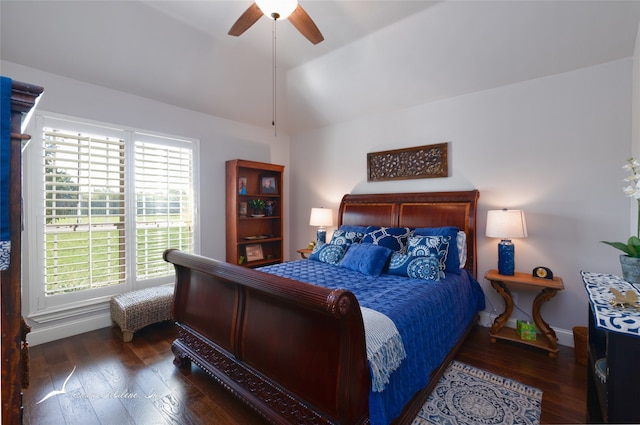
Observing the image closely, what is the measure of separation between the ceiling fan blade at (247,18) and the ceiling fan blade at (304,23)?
0.25 meters

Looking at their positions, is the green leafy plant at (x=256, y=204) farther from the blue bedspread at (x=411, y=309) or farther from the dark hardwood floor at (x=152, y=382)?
the dark hardwood floor at (x=152, y=382)

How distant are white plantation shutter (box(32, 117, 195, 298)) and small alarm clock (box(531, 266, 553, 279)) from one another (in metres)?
4.05

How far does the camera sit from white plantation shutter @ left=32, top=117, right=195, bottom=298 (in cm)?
283

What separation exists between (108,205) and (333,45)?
3121mm

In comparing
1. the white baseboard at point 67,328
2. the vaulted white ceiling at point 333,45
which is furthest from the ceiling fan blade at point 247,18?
the white baseboard at point 67,328

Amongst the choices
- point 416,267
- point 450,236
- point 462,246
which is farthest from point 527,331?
point 416,267

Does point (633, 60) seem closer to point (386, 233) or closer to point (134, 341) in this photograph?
point (386, 233)

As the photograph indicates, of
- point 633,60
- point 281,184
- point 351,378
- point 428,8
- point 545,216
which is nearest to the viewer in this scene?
point 351,378

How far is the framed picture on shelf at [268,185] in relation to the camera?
469cm

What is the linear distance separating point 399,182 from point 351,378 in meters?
2.95

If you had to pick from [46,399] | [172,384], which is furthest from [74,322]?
[172,384]

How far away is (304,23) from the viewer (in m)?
2.15

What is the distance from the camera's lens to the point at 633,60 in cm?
244

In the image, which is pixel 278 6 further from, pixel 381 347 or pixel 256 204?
pixel 256 204
